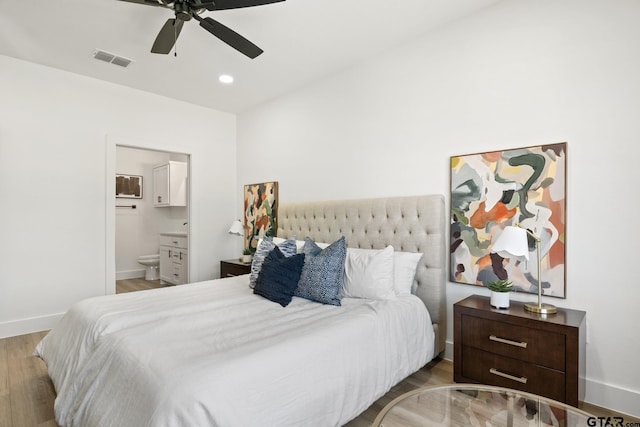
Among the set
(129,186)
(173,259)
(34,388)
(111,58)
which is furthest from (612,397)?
(129,186)

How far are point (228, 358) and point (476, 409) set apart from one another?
1.11 meters

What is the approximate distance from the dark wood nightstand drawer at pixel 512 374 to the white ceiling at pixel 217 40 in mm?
2560

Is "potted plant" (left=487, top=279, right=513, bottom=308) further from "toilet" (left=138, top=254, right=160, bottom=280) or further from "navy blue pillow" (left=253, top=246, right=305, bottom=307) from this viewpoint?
"toilet" (left=138, top=254, right=160, bottom=280)

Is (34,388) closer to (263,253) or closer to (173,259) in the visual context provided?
(263,253)

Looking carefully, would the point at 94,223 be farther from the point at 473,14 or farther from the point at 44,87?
the point at 473,14

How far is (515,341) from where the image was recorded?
199cm

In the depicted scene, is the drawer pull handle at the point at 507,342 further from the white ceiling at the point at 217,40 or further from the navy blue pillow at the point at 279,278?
the white ceiling at the point at 217,40

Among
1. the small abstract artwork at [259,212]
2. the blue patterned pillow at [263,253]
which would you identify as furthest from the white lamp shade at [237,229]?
the blue patterned pillow at [263,253]

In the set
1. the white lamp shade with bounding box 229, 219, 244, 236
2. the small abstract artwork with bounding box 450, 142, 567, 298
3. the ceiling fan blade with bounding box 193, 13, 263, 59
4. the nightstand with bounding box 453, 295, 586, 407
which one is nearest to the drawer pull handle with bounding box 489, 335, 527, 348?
the nightstand with bounding box 453, 295, 586, 407

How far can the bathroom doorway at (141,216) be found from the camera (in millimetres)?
6246

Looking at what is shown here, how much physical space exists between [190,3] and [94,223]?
2927 millimetres

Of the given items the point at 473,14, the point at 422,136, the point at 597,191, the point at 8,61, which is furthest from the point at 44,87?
the point at 597,191

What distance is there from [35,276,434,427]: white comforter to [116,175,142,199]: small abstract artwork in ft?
15.1

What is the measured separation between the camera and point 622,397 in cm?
197
